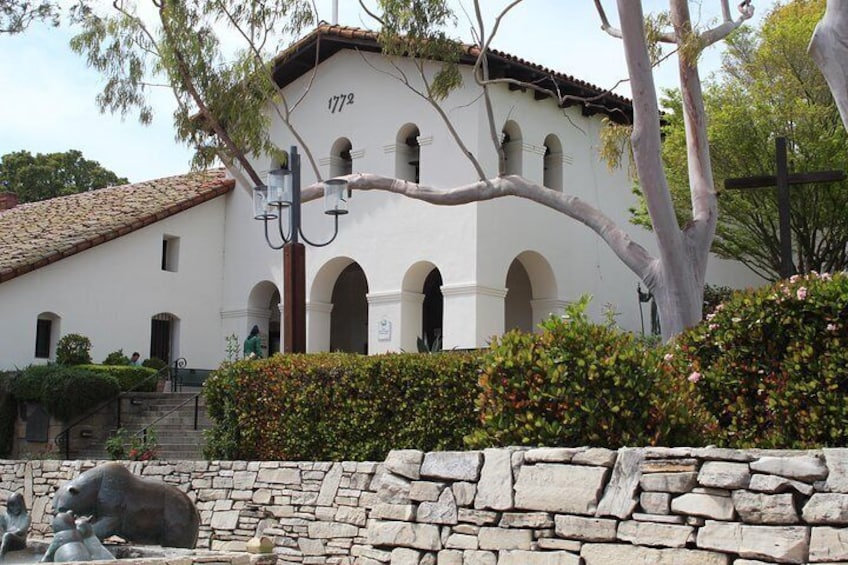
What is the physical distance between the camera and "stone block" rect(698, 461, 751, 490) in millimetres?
5828

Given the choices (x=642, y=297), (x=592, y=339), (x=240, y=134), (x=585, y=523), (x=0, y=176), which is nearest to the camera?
(x=585, y=523)

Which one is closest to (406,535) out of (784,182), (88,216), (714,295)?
(784,182)

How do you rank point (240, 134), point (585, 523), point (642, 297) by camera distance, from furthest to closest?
point (642, 297)
point (240, 134)
point (585, 523)

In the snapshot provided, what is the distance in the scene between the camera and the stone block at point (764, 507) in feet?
18.5

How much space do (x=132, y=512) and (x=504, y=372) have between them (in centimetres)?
350

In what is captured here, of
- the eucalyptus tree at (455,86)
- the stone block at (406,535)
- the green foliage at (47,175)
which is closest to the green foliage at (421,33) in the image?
the eucalyptus tree at (455,86)

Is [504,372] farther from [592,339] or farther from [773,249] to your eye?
[773,249]

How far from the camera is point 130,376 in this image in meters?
21.6

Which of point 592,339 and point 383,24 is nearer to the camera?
point 592,339

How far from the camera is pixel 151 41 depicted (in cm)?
1933

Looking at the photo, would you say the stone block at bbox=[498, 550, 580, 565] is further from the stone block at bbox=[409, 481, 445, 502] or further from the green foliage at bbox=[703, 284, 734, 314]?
the green foliage at bbox=[703, 284, 734, 314]

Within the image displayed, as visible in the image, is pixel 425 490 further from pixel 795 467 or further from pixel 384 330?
pixel 384 330

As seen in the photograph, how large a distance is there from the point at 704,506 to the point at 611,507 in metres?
0.61

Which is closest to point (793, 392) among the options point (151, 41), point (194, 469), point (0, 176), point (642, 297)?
point (194, 469)
